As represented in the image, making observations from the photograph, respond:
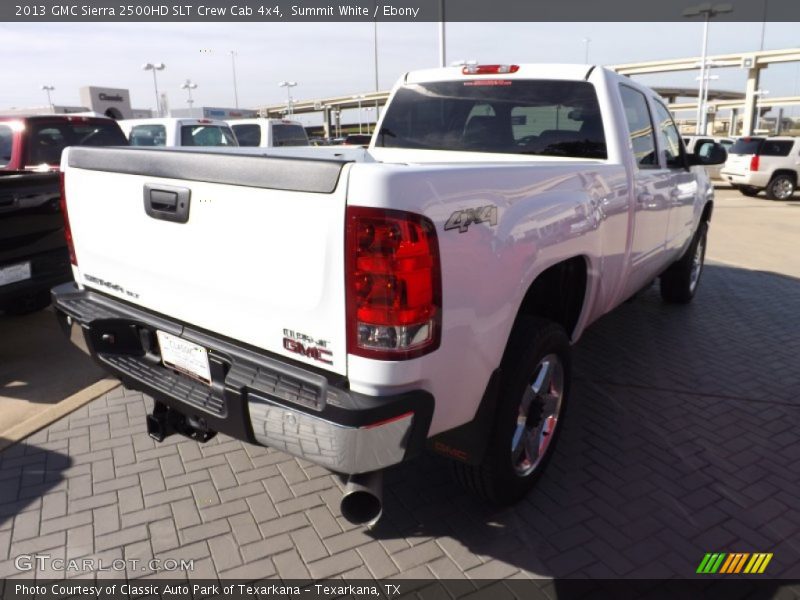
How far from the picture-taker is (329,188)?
1.93 metres

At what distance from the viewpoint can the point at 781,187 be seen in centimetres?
1716

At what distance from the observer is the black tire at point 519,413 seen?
101 inches

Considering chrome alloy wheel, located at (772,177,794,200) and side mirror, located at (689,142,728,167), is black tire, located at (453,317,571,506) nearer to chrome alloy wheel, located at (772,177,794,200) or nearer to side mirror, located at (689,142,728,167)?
side mirror, located at (689,142,728,167)

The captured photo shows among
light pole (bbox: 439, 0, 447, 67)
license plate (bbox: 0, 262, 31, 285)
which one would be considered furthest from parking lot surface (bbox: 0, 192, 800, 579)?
light pole (bbox: 439, 0, 447, 67)

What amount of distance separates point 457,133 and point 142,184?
7.63ft

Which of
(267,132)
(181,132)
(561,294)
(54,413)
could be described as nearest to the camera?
(561,294)

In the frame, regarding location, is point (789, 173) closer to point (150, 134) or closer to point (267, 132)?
point (267, 132)

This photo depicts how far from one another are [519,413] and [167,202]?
1.76 metres

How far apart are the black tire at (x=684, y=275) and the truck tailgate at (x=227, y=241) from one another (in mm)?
5070

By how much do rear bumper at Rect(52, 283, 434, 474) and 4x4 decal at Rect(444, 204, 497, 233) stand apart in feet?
1.89

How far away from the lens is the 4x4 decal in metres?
2.05

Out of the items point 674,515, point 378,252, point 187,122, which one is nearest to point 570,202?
point 378,252

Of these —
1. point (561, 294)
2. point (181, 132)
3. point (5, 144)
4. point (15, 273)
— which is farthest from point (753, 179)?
point (15, 273)

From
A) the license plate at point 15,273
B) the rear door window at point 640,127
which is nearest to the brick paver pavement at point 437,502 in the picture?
the license plate at point 15,273
